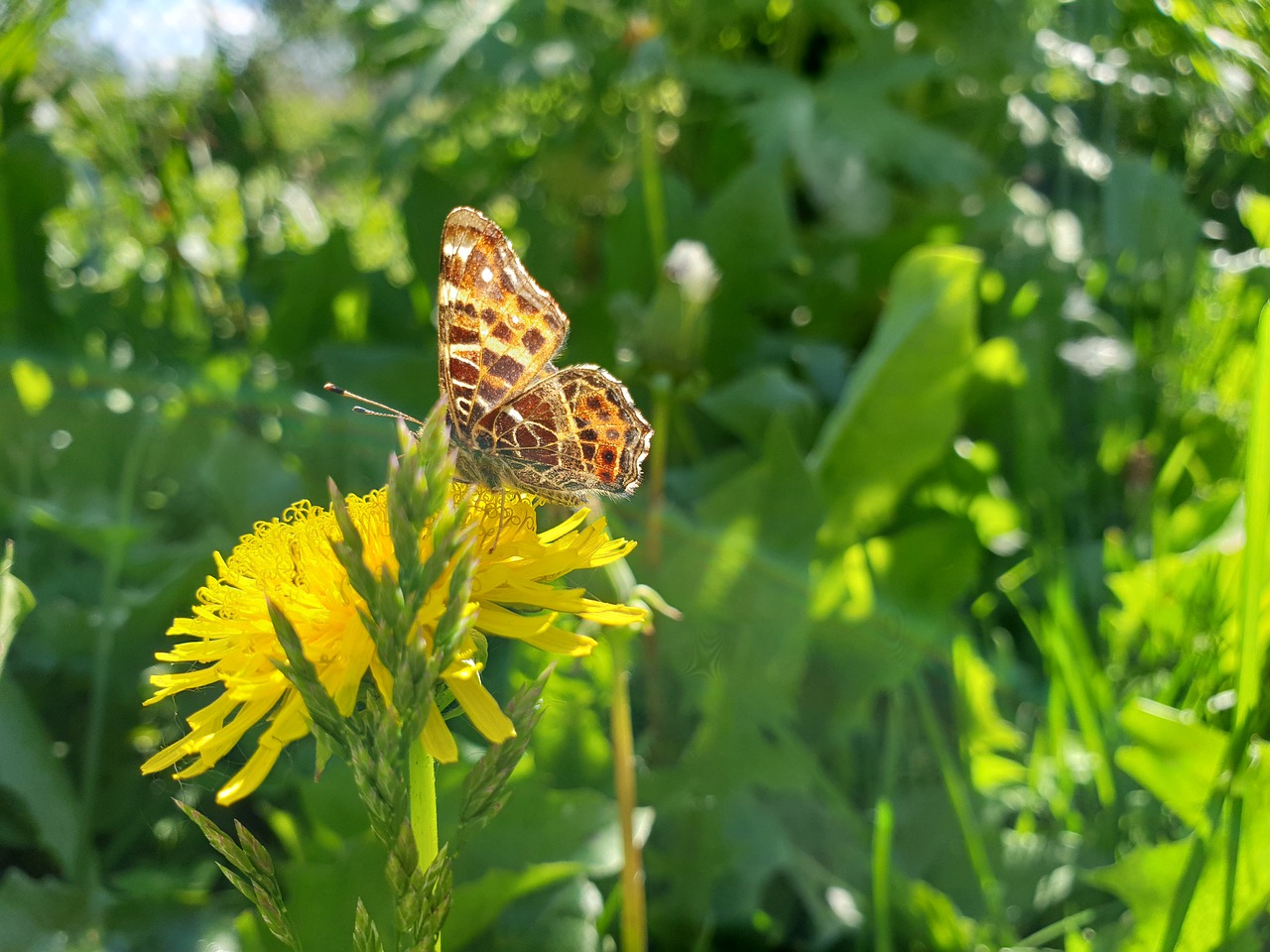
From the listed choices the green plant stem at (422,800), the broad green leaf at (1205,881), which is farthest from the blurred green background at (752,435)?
the green plant stem at (422,800)

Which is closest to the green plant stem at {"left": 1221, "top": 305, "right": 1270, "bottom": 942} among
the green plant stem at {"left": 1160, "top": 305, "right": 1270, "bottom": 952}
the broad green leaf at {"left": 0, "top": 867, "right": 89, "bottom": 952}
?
the green plant stem at {"left": 1160, "top": 305, "right": 1270, "bottom": 952}

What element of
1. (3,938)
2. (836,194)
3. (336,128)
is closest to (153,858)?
(3,938)

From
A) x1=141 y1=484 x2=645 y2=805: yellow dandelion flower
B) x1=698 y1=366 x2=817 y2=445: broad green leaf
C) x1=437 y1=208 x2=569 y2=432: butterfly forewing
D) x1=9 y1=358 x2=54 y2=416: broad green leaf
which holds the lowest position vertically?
x1=698 y1=366 x2=817 y2=445: broad green leaf

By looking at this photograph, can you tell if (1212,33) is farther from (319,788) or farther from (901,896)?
(319,788)

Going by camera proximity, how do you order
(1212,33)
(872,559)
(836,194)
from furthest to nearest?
(836,194) < (872,559) < (1212,33)

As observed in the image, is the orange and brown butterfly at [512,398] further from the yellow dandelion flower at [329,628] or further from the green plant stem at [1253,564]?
the green plant stem at [1253,564]

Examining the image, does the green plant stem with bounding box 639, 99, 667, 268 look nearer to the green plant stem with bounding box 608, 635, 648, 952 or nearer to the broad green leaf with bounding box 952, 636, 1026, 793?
the broad green leaf with bounding box 952, 636, 1026, 793
